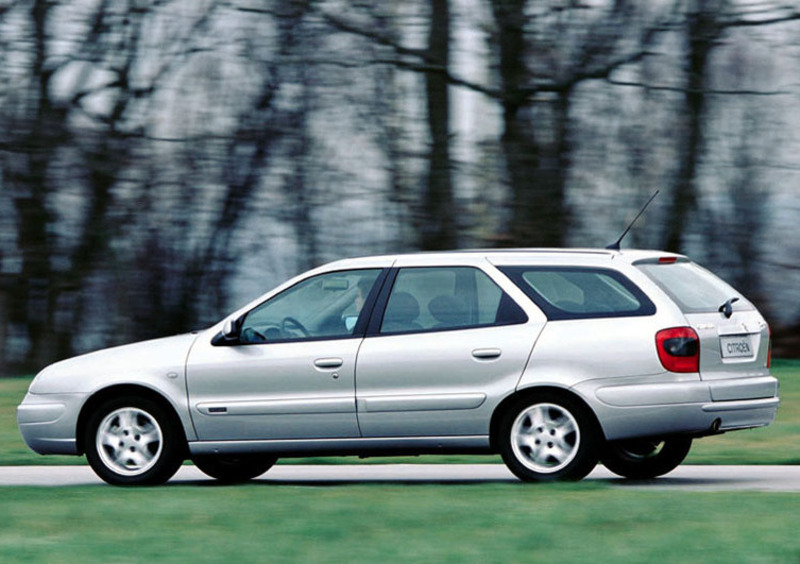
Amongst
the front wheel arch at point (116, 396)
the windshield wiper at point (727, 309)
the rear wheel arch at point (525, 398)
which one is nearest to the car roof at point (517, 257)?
the windshield wiper at point (727, 309)

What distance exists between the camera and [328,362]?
10445 mm

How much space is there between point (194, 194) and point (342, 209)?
2.21 m

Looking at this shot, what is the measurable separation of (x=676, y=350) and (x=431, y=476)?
245 centimetres

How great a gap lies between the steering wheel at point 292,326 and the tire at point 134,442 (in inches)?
38.5

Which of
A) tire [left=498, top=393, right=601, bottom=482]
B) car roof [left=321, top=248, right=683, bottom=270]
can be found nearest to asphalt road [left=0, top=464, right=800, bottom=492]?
tire [left=498, top=393, right=601, bottom=482]

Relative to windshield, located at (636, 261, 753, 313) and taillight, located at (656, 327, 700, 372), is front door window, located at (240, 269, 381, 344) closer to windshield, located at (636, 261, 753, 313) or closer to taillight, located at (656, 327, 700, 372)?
windshield, located at (636, 261, 753, 313)

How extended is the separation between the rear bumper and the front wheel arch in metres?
2.76

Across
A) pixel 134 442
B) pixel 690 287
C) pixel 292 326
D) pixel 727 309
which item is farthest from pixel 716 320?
pixel 134 442

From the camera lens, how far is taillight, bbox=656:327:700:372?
9.87m

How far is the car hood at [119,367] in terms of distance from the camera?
10.8m

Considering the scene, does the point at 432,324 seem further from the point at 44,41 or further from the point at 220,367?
the point at 44,41

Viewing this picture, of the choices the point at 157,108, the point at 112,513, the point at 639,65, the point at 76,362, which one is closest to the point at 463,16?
the point at 639,65

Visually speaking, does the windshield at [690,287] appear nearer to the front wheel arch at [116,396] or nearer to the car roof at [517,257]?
the car roof at [517,257]

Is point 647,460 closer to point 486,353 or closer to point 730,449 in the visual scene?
point 486,353
